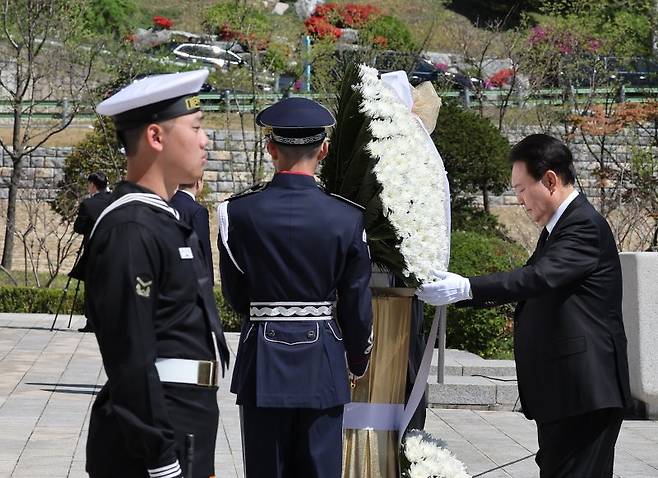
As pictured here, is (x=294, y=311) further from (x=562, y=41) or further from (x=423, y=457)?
(x=562, y=41)

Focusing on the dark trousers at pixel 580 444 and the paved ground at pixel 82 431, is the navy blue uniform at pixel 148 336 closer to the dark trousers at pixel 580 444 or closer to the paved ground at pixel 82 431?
the dark trousers at pixel 580 444

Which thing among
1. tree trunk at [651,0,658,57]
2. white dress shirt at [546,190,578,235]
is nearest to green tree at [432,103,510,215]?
tree trunk at [651,0,658,57]

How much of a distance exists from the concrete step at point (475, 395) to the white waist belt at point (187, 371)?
6079 mm

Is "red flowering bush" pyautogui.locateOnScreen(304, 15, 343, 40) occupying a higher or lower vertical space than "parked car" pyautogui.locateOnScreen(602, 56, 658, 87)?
lower

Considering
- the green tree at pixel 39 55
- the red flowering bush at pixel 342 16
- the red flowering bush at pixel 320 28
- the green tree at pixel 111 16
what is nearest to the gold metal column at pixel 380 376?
the green tree at pixel 39 55

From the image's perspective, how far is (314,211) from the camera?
422 cm

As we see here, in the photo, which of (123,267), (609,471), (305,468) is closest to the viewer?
(123,267)

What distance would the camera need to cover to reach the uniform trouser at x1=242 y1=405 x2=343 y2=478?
416cm

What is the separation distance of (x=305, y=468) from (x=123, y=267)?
5.28ft

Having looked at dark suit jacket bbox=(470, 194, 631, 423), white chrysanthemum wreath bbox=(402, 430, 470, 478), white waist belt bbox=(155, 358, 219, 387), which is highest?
white waist belt bbox=(155, 358, 219, 387)

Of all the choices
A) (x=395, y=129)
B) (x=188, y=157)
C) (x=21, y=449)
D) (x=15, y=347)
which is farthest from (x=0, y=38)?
(x=188, y=157)

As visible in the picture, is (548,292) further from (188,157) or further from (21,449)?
(21,449)

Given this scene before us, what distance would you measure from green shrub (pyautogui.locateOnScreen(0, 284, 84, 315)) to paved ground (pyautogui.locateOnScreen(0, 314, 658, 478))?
4.40 meters

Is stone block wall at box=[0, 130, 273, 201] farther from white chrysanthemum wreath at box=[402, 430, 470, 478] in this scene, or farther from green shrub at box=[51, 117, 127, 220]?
white chrysanthemum wreath at box=[402, 430, 470, 478]
